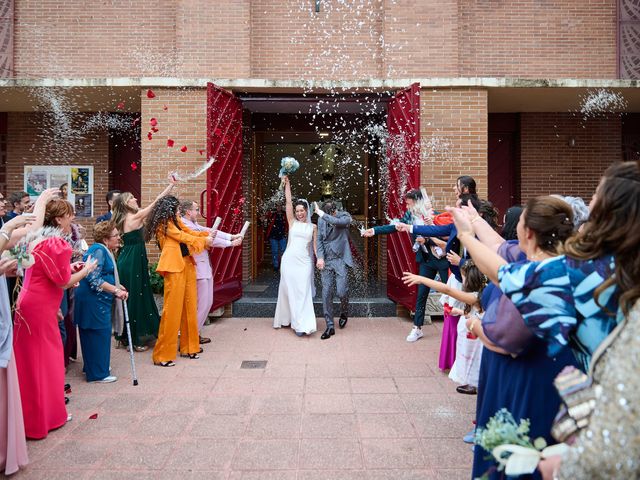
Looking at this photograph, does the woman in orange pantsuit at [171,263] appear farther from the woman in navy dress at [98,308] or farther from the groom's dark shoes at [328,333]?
the groom's dark shoes at [328,333]

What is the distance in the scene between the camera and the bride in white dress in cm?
796

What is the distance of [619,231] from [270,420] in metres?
3.71

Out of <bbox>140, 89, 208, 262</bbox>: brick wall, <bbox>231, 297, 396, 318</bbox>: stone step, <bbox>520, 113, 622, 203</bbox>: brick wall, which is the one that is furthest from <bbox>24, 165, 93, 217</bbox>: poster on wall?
<bbox>520, 113, 622, 203</bbox>: brick wall

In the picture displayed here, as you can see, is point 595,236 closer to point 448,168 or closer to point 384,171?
point 448,168

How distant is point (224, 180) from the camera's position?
895cm

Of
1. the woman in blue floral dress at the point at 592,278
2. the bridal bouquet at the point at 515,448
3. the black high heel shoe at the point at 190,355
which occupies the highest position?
the woman in blue floral dress at the point at 592,278

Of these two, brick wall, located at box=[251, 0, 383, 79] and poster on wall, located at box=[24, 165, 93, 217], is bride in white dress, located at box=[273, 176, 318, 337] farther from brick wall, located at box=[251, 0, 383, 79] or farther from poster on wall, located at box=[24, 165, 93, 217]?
poster on wall, located at box=[24, 165, 93, 217]

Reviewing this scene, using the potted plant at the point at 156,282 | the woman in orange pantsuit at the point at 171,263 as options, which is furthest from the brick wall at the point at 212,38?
the woman in orange pantsuit at the point at 171,263

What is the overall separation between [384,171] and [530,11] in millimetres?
4139

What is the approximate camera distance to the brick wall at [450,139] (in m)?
8.97

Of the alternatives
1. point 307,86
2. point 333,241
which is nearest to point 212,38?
point 307,86

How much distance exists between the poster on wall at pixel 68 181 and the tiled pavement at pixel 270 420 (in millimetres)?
5219

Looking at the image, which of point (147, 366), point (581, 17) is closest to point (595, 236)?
point (147, 366)

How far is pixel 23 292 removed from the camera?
436cm
